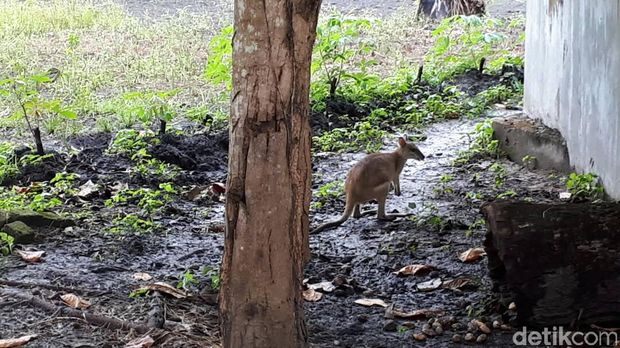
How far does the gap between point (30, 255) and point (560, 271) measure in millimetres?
3354

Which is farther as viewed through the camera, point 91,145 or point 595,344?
point 91,145

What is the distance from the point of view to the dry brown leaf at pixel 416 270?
5.75 meters

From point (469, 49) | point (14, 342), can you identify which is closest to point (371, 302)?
point (14, 342)

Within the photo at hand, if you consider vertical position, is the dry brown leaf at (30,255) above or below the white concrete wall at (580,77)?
below

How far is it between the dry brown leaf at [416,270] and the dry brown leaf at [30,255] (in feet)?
7.73

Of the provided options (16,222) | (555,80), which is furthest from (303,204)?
(555,80)

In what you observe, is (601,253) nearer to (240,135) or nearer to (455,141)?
(240,135)

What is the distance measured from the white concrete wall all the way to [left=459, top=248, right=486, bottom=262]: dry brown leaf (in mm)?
1122

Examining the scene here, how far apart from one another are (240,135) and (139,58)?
28.9 feet

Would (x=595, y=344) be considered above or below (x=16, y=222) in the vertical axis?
below

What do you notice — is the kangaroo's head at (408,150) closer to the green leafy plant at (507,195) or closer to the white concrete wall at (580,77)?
the green leafy plant at (507,195)

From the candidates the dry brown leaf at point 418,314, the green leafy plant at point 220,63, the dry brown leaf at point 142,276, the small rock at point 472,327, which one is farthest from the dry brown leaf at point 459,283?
the green leafy plant at point 220,63

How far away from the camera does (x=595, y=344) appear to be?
15.1 ft

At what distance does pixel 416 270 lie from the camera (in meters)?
5.74
